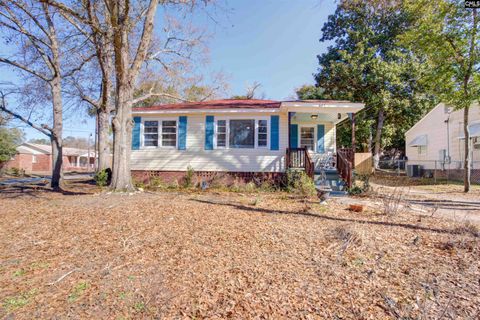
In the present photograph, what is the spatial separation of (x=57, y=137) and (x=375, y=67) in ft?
62.4

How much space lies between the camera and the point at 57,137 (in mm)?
10227

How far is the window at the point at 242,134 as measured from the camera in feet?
34.9

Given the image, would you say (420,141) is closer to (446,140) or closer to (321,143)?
(446,140)

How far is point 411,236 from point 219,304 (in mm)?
3683

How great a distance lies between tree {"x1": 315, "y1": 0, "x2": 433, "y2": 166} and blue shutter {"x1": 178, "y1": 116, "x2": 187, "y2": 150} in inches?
507

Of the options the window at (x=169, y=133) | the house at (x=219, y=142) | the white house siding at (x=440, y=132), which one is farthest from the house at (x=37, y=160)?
the white house siding at (x=440, y=132)

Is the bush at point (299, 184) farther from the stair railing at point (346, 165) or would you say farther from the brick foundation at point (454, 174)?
the brick foundation at point (454, 174)

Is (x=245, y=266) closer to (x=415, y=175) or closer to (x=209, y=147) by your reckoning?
(x=209, y=147)

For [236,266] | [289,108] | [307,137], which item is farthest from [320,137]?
[236,266]

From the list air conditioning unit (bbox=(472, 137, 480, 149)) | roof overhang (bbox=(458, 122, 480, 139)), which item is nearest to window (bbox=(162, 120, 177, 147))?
roof overhang (bbox=(458, 122, 480, 139))

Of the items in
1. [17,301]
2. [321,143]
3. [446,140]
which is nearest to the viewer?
[17,301]

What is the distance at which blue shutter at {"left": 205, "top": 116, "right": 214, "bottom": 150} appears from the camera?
1072 cm

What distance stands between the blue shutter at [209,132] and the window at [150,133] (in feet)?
7.74

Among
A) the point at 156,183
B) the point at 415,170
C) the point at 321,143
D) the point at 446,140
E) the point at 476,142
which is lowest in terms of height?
the point at 156,183
